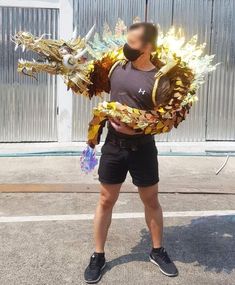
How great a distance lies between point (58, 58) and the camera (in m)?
3.87

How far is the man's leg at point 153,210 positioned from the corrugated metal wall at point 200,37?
166 inches

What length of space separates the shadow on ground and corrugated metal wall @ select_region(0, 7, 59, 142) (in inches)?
145

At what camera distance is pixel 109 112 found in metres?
3.71

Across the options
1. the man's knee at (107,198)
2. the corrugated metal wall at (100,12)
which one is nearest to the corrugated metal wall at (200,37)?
the corrugated metal wall at (100,12)

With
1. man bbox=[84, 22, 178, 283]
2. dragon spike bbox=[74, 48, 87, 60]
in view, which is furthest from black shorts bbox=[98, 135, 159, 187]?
dragon spike bbox=[74, 48, 87, 60]

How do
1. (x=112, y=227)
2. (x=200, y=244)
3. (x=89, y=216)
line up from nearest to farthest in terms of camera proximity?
1. (x=200, y=244)
2. (x=112, y=227)
3. (x=89, y=216)

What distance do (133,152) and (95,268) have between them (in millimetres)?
940

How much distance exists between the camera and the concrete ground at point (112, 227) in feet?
13.3

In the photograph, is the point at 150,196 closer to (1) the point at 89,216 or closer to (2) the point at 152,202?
(2) the point at 152,202

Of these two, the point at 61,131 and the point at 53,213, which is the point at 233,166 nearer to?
the point at 61,131

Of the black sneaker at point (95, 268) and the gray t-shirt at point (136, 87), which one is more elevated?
the gray t-shirt at point (136, 87)

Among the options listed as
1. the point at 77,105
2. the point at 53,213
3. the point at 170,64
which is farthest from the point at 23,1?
the point at 170,64

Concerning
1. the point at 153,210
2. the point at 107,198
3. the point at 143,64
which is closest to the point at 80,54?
the point at 143,64

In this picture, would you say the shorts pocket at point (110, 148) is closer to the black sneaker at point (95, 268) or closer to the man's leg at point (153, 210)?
the man's leg at point (153, 210)
